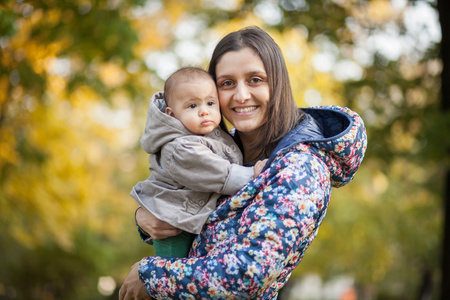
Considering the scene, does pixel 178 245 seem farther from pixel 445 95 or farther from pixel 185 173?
pixel 445 95

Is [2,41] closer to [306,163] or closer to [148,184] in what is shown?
[148,184]

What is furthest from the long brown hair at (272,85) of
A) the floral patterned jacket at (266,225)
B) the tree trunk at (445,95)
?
the tree trunk at (445,95)

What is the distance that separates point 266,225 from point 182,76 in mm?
947

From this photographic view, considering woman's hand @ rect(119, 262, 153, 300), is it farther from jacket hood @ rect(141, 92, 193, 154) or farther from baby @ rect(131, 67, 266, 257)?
jacket hood @ rect(141, 92, 193, 154)

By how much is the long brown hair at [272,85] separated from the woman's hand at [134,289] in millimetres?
Result: 900

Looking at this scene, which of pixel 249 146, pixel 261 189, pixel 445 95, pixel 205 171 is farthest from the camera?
pixel 445 95

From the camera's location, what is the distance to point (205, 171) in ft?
8.50

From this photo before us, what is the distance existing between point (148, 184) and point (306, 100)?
420 inches

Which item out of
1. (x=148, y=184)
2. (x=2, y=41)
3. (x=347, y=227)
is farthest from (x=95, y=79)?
(x=347, y=227)

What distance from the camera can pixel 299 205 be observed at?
7.63 ft

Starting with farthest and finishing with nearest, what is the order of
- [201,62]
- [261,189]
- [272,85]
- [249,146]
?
[201,62] < [249,146] < [272,85] < [261,189]

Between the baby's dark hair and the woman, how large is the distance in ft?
0.33

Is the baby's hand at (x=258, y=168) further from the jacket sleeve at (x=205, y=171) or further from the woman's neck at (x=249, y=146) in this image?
the woman's neck at (x=249, y=146)

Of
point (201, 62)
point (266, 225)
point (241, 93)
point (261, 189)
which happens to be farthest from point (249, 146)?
point (201, 62)
